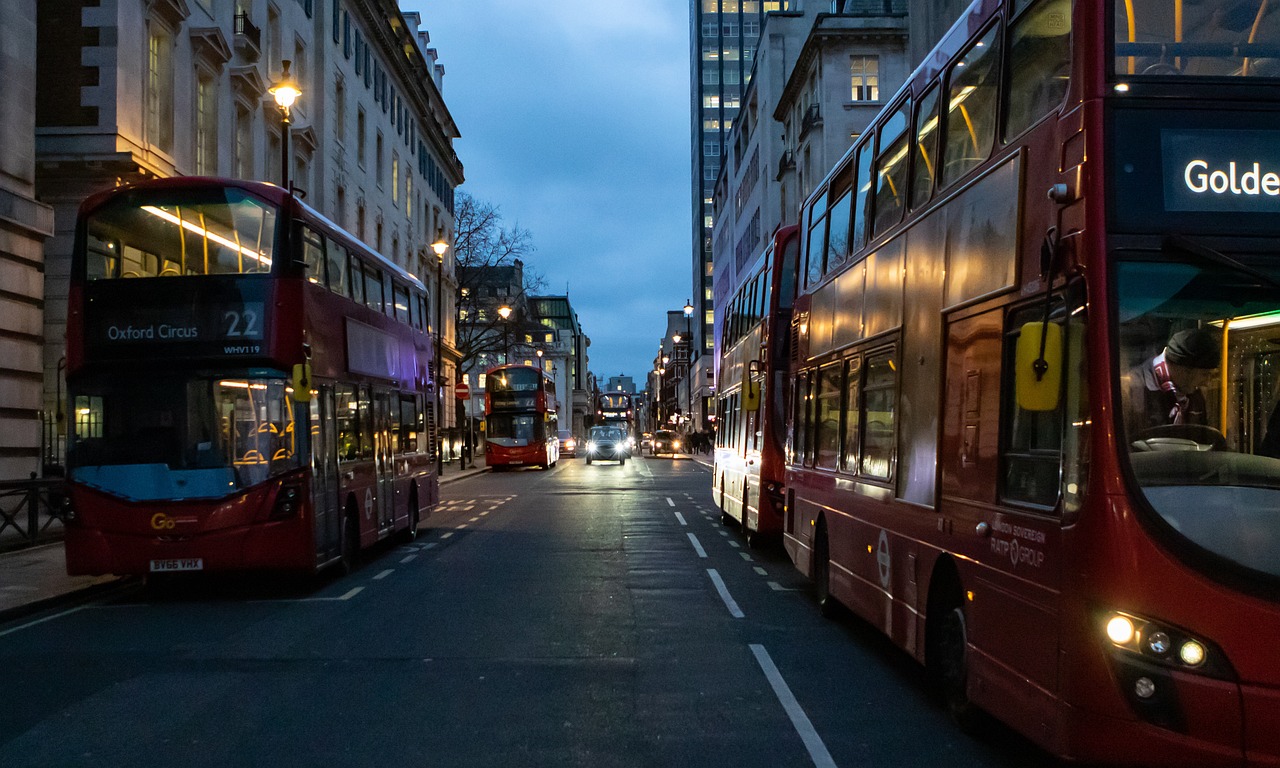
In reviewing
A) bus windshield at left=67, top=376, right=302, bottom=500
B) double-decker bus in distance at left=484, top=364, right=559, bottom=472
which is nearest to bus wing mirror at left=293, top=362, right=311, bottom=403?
bus windshield at left=67, top=376, right=302, bottom=500

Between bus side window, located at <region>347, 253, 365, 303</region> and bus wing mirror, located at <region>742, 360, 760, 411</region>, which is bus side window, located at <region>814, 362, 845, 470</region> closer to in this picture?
bus wing mirror, located at <region>742, 360, 760, 411</region>

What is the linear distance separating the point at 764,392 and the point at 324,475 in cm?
620

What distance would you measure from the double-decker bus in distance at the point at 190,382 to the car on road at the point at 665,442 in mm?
73819

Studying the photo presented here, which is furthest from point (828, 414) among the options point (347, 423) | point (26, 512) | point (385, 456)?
point (26, 512)

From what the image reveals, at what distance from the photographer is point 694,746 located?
671cm

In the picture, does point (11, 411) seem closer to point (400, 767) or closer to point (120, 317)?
point (120, 317)

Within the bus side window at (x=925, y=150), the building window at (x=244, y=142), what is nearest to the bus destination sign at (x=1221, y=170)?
the bus side window at (x=925, y=150)

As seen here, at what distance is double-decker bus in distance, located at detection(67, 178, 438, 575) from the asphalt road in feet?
2.58

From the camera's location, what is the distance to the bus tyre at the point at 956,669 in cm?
686

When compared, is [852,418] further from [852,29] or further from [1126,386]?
[852,29]

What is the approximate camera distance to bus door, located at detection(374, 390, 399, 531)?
55.4ft

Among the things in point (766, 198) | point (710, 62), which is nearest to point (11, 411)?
point (766, 198)

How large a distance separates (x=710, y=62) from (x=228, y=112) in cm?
11362

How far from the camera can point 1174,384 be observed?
5137 mm
